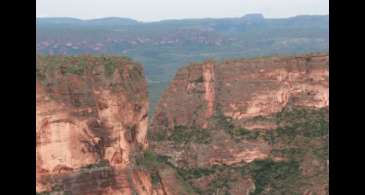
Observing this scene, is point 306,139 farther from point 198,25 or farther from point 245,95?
point 198,25

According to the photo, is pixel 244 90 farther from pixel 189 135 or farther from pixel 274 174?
pixel 274 174

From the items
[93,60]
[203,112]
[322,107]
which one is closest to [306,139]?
[322,107]

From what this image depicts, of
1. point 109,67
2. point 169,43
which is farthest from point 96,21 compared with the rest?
point 109,67

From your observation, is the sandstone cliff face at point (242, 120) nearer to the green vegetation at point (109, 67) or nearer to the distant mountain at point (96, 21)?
the green vegetation at point (109, 67)

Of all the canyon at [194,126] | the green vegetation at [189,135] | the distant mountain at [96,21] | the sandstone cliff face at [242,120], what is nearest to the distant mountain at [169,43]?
the distant mountain at [96,21]

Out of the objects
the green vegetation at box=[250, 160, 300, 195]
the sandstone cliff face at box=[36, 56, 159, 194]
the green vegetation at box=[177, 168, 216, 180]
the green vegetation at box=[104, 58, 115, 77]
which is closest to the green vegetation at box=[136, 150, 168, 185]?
the sandstone cliff face at box=[36, 56, 159, 194]

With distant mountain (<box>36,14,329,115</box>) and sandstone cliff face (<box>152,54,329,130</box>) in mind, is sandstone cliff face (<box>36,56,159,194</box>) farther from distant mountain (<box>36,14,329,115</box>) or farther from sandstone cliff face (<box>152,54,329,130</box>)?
distant mountain (<box>36,14,329,115</box>)
